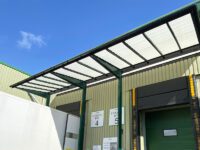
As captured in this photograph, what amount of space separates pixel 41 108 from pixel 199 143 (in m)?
7.06

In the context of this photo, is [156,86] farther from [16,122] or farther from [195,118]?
[16,122]

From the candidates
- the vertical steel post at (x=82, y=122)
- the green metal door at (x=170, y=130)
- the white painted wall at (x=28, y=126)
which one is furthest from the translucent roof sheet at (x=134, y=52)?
the green metal door at (x=170, y=130)

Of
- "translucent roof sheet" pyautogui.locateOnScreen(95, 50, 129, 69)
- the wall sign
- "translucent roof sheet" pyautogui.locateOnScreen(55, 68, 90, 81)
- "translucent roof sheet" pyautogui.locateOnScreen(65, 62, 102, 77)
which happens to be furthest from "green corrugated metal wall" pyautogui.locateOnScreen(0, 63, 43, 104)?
the wall sign

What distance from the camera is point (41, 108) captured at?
11.2 meters

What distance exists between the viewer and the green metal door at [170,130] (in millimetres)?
10258

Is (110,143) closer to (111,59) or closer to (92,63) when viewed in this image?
(92,63)

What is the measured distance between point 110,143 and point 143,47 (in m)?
5.03

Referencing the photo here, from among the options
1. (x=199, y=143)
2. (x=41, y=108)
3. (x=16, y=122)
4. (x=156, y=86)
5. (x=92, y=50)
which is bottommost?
(x=199, y=143)

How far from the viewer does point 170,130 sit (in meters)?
10.8

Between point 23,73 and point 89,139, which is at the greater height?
point 23,73

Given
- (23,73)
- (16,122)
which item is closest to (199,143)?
(16,122)

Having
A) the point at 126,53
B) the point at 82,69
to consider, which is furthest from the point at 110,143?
the point at 126,53

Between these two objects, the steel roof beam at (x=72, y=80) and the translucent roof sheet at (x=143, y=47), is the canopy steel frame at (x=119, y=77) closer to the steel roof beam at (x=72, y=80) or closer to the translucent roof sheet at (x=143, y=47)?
the translucent roof sheet at (x=143, y=47)

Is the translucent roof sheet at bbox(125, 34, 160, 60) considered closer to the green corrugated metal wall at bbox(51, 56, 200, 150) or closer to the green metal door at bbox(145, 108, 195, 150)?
the green corrugated metal wall at bbox(51, 56, 200, 150)
